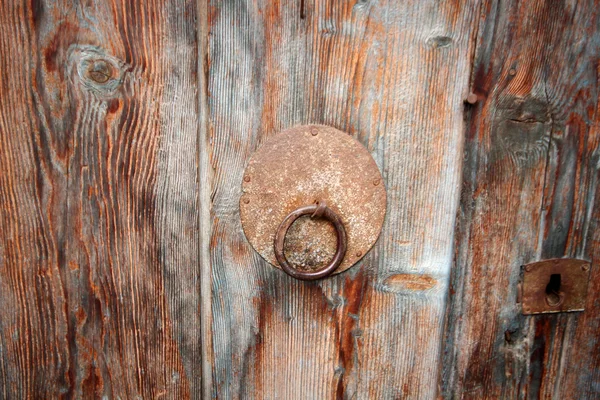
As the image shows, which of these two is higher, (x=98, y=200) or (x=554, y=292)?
(x=98, y=200)

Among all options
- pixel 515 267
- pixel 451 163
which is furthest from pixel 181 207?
pixel 515 267

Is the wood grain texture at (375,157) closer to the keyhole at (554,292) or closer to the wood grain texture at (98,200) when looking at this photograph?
the wood grain texture at (98,200)

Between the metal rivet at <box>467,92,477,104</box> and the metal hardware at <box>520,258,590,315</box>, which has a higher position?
the metal rivet at <box>467,92,477,104</box>

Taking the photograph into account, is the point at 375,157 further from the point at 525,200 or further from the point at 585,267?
the point at 585,267

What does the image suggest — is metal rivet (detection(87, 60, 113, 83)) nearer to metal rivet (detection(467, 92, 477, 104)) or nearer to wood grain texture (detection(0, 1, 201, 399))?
wood grain texture (detection(0, 1, 201, 399))

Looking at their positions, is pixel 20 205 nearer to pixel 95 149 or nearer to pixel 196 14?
pixel 95 149

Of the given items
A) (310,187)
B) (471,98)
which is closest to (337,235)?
(310,187)

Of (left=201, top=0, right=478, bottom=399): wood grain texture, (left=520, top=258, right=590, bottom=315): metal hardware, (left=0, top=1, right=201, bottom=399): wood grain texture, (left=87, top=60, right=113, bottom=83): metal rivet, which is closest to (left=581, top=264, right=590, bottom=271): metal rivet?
(left=520, top=258, right=590, bottom=315): metal hardware
